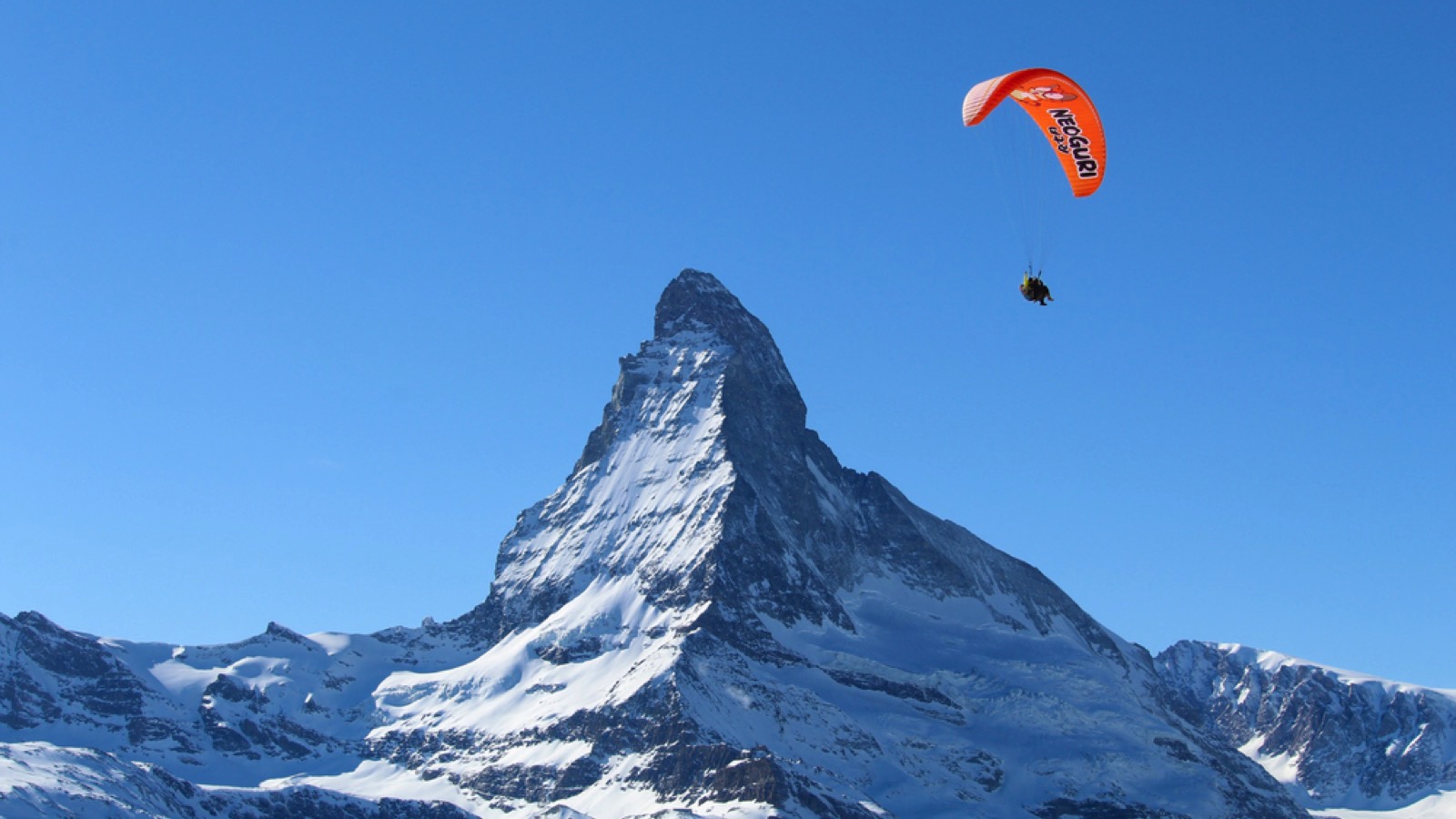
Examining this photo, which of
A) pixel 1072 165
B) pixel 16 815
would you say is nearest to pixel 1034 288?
pixel 1072 165

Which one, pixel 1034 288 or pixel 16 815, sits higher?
pixel 1034 288

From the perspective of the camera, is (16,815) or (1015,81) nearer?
(1015,81)

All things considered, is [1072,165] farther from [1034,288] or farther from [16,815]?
[16,815]

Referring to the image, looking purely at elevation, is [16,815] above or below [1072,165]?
below

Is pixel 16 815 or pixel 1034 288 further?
pixel 16 815

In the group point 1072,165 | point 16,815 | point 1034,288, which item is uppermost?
point 1072,165
